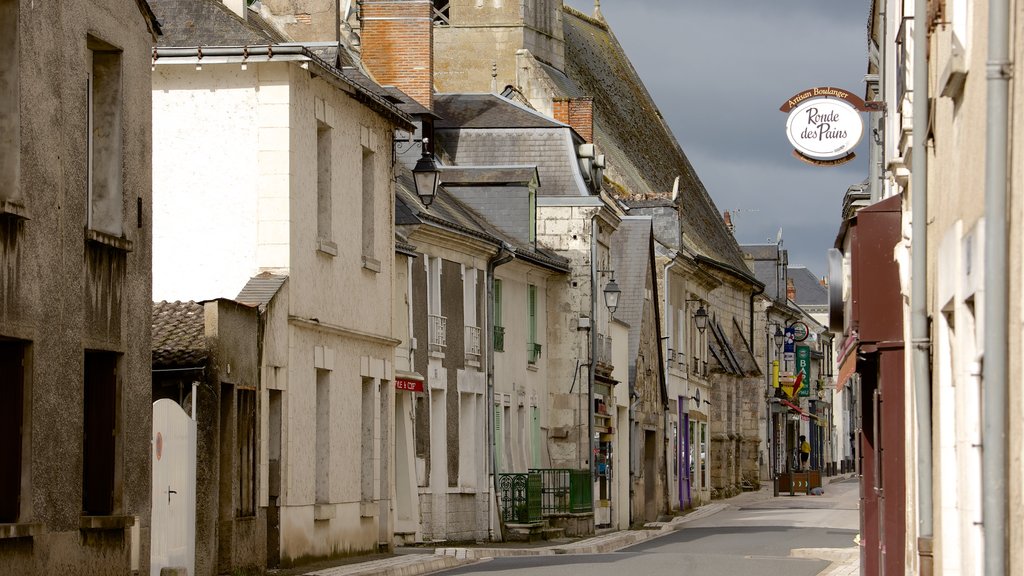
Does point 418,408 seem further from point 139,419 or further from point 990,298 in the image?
point 990,298

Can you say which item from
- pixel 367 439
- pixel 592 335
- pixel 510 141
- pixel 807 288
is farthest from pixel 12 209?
pixel 807 288

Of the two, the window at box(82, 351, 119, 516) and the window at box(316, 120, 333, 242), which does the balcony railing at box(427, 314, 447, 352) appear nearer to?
the window at box(316, 120, 333, 242)

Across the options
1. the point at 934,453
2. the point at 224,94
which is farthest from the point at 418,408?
the point at 934,453

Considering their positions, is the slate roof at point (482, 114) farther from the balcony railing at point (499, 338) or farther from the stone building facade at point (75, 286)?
the stone building facade at point (75, 286)

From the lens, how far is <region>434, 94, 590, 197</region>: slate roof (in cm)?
3994

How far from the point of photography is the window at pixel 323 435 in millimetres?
23844

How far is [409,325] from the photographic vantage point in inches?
1170

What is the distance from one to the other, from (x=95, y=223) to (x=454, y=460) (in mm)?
16226

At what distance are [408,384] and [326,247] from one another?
19.3 feet

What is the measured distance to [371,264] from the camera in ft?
84.7

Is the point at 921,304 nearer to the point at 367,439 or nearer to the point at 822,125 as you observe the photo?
the point at 822,125

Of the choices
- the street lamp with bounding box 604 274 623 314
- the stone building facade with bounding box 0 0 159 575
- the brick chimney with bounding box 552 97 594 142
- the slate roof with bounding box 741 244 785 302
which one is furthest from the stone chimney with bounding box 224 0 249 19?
the slate roof with bounding box 741 244 785 302

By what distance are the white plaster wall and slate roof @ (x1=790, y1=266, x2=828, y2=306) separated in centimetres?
9163

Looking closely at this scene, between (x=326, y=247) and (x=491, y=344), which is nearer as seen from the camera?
(x=326, y=247)
